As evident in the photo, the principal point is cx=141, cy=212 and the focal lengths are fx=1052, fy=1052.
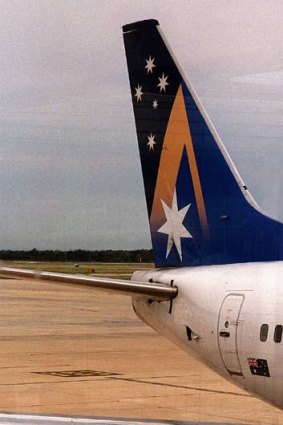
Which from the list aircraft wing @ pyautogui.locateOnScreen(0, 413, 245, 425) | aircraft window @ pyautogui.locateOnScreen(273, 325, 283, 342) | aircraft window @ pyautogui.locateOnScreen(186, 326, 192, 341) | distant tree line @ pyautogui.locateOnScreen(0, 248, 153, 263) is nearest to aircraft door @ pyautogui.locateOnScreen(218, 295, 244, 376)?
aircraft window @ pyautogui.locateOnScreen(186, 326, 192, 341)

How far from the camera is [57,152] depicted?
3.66 m

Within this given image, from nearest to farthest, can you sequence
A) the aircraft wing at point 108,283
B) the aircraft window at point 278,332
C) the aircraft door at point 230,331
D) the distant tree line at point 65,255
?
the distant tree line at point 65,255 → the aircraft wing at point 108,283 → the aircraft window at point 278,332 → the aircraft door at point 230,331

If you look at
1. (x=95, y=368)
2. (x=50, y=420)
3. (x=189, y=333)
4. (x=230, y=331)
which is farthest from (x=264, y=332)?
(x=50, y=420)

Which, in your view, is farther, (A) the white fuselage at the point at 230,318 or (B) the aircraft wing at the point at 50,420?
(A) the white fuselage at the point at 230,318

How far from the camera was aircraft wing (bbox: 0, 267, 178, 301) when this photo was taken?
366 cm

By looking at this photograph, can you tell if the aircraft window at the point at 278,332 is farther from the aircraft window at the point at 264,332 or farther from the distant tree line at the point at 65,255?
the distant tree line at the point at 65,255

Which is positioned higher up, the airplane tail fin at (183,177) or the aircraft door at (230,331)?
the airplane tail fin at (183,177)

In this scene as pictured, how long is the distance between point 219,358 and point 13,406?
97 cm

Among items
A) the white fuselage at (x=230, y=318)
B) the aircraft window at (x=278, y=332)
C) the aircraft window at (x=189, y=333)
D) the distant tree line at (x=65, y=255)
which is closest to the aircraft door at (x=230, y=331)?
the white fuselage at (x=230, y=318)

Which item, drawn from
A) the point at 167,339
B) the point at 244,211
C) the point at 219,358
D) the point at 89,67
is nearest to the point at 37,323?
the point at 167,339

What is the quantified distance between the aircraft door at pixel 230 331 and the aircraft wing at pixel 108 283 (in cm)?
26

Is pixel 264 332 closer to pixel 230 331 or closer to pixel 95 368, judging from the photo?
pixel 230 331

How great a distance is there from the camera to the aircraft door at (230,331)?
438cm

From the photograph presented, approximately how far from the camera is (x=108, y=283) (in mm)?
4055
